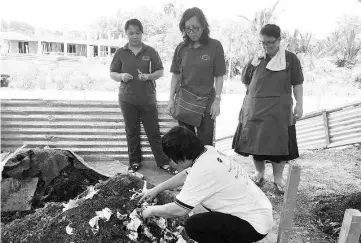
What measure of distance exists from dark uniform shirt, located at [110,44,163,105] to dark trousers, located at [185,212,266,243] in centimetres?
167

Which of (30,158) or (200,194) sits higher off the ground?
(200,194)

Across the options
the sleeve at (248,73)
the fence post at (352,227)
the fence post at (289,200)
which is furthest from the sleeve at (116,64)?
the fence post at (352,227)

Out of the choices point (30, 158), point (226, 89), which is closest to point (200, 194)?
point (30, 158)

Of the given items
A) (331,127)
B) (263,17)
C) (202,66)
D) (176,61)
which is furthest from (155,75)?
(263,17)

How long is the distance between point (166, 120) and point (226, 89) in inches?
657

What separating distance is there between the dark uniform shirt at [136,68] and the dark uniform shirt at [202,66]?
0.36 meters

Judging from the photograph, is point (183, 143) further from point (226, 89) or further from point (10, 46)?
point (10, 46)

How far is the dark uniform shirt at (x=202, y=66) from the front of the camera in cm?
323

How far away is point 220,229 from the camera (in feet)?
6.73

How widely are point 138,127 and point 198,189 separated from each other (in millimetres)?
1880

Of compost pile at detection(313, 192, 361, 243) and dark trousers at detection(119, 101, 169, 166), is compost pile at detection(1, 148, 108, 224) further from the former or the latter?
compost pile at detection(313, 192, 361, 243)

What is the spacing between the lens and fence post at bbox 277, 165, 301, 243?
7.31 feet

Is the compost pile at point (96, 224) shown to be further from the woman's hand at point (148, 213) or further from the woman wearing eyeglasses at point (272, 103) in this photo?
the woman wearing eyeglasses at point (272, 103)

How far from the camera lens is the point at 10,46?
35.5m
